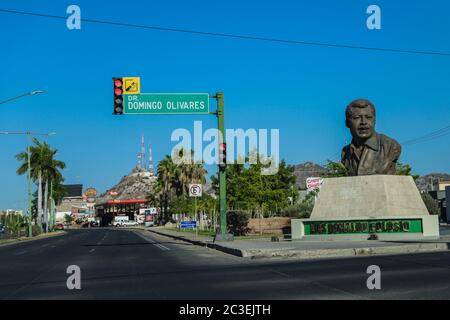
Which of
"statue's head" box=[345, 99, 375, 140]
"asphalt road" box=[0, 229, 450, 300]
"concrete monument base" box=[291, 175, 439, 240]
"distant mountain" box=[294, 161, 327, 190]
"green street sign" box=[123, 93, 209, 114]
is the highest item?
"distant mountain" box=[294, 161, 327, 190]

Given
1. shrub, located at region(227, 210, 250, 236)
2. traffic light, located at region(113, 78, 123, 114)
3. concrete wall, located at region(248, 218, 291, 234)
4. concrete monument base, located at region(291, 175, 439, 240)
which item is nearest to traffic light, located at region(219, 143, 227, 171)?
concrete monument base, located at region(291, 175, 439, 240)

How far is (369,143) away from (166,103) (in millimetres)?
10093

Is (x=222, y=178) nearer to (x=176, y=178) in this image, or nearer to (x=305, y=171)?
(x=176, y=178)

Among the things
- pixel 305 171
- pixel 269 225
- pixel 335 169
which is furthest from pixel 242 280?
pixel 305 171

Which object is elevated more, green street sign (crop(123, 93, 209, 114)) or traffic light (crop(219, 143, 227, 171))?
green street sign (crop(123, 93, 209, 114))

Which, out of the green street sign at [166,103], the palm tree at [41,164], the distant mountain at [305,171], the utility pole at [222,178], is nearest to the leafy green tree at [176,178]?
the palm tree at [41,164]

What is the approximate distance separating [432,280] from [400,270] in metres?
2.20

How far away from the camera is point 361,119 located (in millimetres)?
30219

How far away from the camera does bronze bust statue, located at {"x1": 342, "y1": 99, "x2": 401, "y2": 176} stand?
3020 centimetres

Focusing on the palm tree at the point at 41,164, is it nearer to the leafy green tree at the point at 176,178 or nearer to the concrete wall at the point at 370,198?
the leafy green tree at the point at 176,178

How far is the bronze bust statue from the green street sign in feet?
24.2

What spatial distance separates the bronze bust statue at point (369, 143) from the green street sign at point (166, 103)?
24.2ft

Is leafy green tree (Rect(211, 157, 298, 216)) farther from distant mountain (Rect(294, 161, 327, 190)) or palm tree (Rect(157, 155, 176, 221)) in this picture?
distant mountain (Rect(294, 161, 327, 190))

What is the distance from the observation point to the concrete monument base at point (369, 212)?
91.7ft
